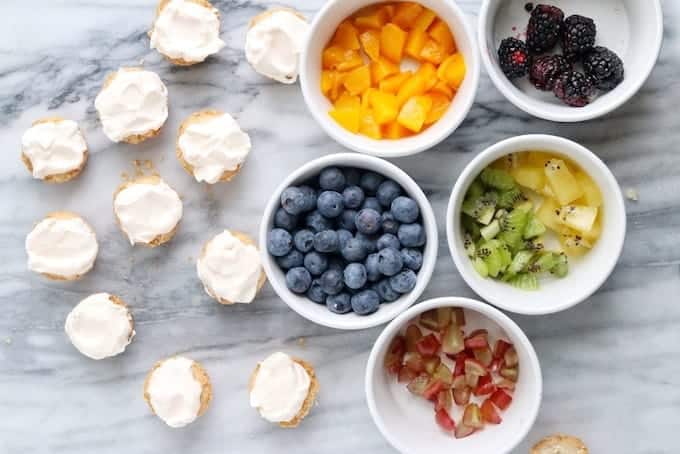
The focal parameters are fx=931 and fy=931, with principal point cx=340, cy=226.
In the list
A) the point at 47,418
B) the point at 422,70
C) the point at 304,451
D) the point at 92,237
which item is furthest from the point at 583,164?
the point at 47,418

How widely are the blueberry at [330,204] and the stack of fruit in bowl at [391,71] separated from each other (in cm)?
14

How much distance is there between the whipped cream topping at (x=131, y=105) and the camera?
1.82 meters

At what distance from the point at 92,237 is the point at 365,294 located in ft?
1.89

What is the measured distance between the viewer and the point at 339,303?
170 cm

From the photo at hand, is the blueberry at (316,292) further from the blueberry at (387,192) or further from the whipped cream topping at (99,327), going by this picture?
the whipped cream topping at (99,327)

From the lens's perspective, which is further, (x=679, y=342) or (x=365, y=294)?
(x=679, y=342)

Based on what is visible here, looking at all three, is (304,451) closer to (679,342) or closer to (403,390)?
(403,390)

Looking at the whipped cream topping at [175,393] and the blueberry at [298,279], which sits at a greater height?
the blueberry at [298,279]

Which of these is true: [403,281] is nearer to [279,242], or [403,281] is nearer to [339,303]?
[339,303]

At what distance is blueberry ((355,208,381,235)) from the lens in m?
1.67

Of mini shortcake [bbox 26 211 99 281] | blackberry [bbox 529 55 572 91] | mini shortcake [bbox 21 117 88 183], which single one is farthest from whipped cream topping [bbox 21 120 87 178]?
blackberry [bbox 529 55 572 91]

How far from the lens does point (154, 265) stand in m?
1.90

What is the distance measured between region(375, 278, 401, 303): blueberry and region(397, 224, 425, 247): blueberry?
3.0 inches

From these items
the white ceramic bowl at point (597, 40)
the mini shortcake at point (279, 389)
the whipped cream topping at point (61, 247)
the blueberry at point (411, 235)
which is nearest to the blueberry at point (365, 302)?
the blueberry at point (411, 235)
